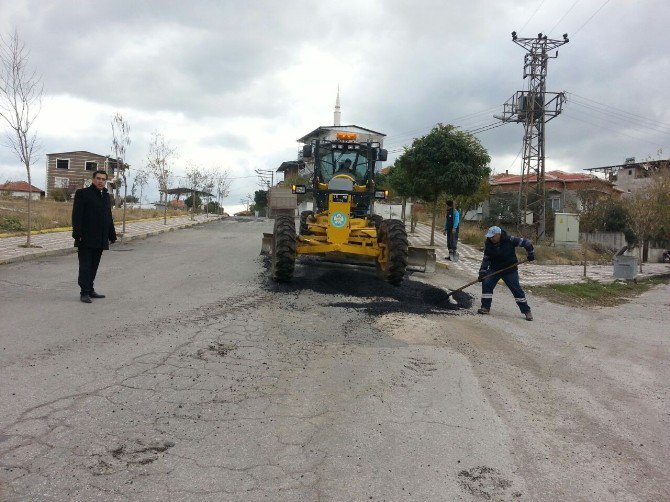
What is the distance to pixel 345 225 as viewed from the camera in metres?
9.36

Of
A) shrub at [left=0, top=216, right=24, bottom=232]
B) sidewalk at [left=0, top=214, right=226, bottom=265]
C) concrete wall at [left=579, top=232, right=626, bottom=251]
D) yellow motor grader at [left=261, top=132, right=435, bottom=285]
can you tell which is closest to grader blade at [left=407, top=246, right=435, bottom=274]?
yellow motor grader at [left=261, top=132, right=435, bottom=285]

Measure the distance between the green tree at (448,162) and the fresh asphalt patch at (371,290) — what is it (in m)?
7.50

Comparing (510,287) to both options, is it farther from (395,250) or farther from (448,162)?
(448,162)

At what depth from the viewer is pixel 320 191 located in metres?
10.8

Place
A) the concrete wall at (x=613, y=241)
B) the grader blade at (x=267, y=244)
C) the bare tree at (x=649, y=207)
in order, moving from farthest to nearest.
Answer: the concrete wall at (x=613, y=241), the bare tree at (x=649, y=207), the grader blade at (x=267, y=244)

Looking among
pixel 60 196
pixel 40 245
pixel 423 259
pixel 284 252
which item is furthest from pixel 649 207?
pixel 60 196

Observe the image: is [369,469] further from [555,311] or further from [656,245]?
[656,245]

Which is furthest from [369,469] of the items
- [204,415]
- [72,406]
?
[72,406]

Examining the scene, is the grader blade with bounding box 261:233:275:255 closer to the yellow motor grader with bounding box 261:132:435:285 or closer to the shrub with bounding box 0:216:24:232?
the yellow motor grader with bounding box 261:132:435:285

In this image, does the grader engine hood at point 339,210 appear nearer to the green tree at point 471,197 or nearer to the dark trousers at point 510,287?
the dark trousers at point 510,287

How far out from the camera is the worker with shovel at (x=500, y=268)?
8.95m

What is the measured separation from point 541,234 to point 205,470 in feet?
92.5

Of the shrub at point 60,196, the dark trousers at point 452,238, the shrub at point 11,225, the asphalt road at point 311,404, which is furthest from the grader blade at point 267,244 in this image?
the shrub at point 60,196

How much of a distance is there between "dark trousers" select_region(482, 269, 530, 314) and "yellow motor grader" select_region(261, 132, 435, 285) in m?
1.37
